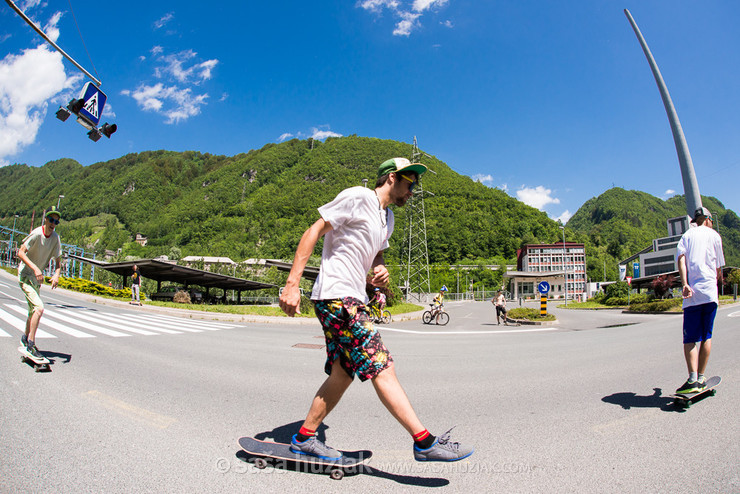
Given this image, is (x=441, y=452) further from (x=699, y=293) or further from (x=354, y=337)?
(x=699, y=293)

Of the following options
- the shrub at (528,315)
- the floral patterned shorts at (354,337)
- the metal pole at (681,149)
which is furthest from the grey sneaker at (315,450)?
the shrub at (528,315)

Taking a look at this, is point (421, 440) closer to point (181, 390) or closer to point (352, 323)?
point (352, 323)

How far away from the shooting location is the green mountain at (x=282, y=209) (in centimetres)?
9894

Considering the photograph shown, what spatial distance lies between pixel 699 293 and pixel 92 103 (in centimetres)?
1316

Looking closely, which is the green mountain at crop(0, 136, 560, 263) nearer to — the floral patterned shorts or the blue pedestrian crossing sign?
the blue pedestrian crossing sign

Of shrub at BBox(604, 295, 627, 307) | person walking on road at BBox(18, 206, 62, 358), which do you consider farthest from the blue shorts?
shrub at BBox(604, 295, 627, 307)

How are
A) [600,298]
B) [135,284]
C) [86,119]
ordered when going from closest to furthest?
1. [86,119]
2. [135,284]
3. [600,298]

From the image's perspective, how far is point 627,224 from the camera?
5561 inches

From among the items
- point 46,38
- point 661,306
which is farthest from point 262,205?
point 46,38

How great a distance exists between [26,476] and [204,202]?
127890mm

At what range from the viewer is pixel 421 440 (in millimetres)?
2086

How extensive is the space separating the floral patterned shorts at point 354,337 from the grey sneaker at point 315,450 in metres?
0.47

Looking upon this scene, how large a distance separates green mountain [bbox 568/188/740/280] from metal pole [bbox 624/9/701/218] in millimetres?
113351

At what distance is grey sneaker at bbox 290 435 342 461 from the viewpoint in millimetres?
2201
